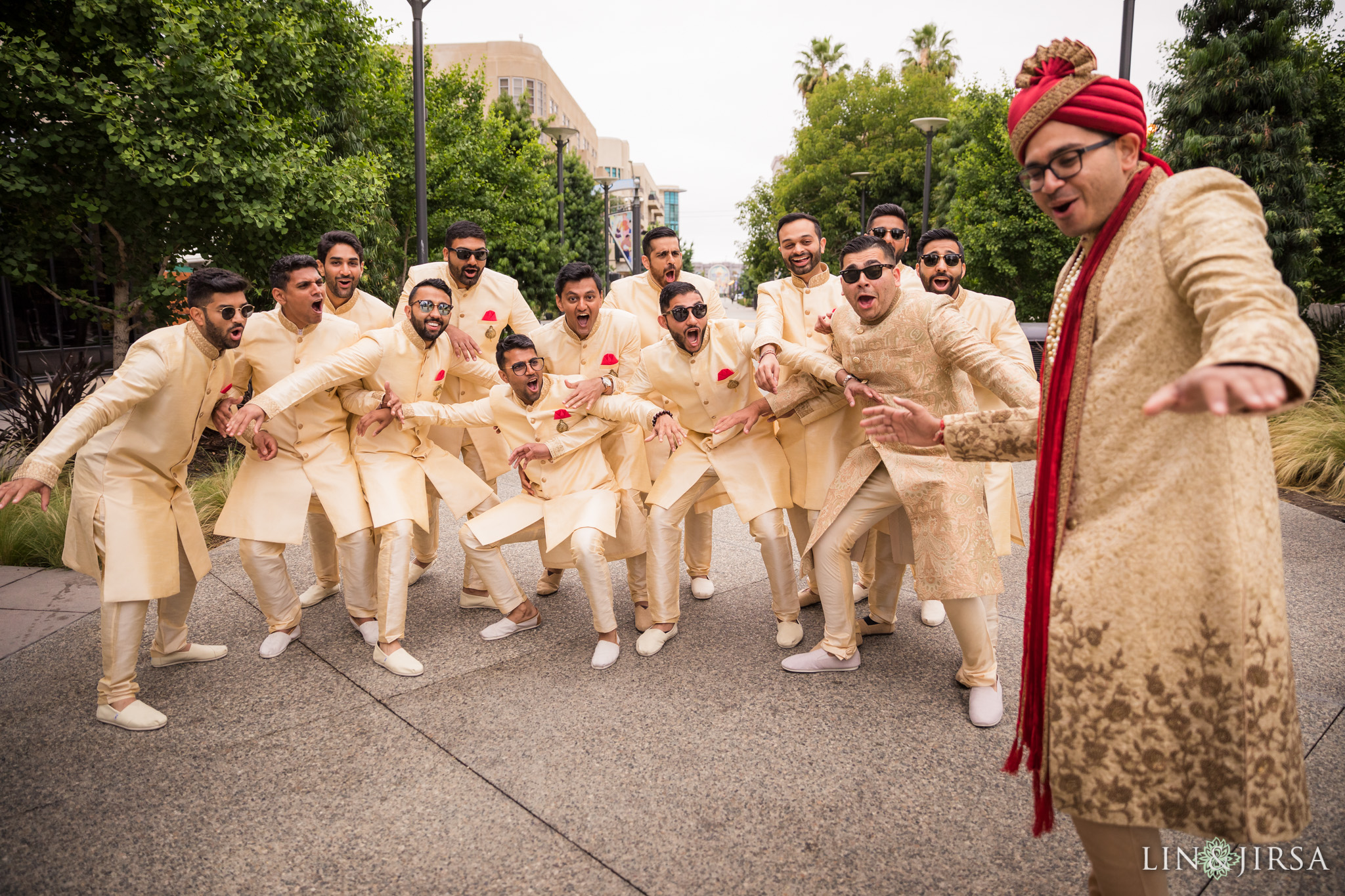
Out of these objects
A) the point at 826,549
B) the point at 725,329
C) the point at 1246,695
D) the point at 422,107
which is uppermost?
the point at 422,107

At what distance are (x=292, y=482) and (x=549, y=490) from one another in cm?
141

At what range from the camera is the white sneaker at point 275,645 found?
175 inches

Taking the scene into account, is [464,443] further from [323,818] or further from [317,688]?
[323,818]

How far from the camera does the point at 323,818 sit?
2971 mm

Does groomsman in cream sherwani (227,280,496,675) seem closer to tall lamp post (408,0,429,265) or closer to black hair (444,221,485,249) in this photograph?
black hair (444,221,485,249)

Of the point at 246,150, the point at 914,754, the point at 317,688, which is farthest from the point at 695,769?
the point at 246,150

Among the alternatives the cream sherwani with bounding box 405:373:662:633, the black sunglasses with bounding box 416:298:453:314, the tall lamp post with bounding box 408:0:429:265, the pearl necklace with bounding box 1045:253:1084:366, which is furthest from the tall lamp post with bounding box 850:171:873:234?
the pearl necklace with bounding box 1045:253:1084:366

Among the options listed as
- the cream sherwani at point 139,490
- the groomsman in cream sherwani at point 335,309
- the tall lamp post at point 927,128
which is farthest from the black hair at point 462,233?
the tall lamp post at point 927,128

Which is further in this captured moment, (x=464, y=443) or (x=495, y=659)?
(x=464, y=443)

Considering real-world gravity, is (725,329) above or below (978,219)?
below

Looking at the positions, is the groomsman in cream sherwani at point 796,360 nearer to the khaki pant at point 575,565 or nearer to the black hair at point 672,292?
the black hair at point 672,292

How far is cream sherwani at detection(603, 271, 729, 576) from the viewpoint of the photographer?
5020mm

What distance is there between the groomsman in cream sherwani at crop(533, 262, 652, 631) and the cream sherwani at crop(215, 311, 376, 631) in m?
1.25

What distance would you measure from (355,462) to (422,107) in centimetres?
742
